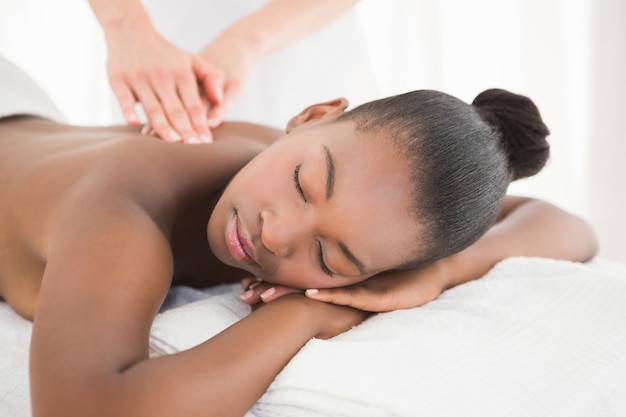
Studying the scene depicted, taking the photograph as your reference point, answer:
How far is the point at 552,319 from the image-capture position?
117 centimetres

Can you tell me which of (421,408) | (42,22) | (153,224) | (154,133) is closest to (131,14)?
(154,133)

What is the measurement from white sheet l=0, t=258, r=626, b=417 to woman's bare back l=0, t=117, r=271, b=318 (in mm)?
114

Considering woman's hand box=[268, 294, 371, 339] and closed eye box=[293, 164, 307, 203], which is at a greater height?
closed eye box=[293, 164, 307, 203]

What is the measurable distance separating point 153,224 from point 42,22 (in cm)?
166

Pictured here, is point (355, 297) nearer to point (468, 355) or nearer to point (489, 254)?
point (468, 355)

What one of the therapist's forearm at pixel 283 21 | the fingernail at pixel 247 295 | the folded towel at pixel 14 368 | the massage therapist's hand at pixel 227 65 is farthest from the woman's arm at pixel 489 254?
the therapist's forearm at pixel 283 21

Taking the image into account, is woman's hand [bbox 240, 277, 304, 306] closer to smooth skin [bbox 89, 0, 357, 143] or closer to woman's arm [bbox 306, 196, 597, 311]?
woman's arm [bbox 306, 196, 597, 311]

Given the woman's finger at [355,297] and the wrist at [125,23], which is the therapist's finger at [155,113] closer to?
the wrist at [125,23]

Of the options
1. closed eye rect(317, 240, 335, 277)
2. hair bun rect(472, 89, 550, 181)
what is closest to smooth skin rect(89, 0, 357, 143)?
closed eye rect(317, 240, 335, 277)

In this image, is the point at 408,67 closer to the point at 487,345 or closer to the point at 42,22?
the point at 42,22

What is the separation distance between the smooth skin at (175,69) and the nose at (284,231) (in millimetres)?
370

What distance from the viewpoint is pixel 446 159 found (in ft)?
3.67

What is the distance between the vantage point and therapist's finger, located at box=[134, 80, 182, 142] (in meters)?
1.42

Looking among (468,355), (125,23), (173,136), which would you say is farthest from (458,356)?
(125,23)
